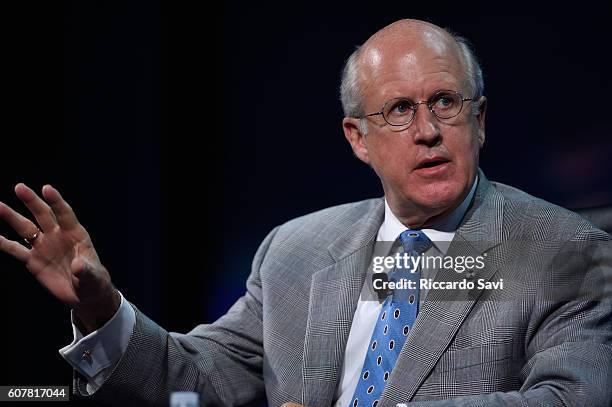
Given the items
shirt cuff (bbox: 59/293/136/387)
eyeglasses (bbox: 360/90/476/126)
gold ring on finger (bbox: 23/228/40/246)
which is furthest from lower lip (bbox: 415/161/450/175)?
gold ring on finger (bbox: 23/228/40/246)

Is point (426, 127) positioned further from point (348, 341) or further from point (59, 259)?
point (59, 259)

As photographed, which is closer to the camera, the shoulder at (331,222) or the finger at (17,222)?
the finger at (17,222)

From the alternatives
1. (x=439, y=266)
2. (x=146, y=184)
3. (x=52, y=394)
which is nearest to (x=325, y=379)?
(x=439, y=266)

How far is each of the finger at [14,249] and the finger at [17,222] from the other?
0.10 feet

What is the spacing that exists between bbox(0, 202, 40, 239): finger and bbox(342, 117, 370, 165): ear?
37.1 inches

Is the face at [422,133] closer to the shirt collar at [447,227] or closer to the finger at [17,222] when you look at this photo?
the shirt collar at [447,227]

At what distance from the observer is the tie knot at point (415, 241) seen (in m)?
1.95

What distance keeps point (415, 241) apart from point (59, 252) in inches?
35.6

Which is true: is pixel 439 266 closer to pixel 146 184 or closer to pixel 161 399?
pixel 161 399

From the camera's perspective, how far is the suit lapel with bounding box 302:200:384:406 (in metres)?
1.88

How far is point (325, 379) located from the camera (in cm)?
187

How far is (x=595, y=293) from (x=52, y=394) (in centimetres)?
166

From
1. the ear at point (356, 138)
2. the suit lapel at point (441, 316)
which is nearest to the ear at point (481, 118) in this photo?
the suit lapel at point (441, 316)

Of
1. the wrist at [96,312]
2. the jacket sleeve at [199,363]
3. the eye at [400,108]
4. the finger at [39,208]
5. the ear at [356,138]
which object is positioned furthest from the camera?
the ear at [356,138]
